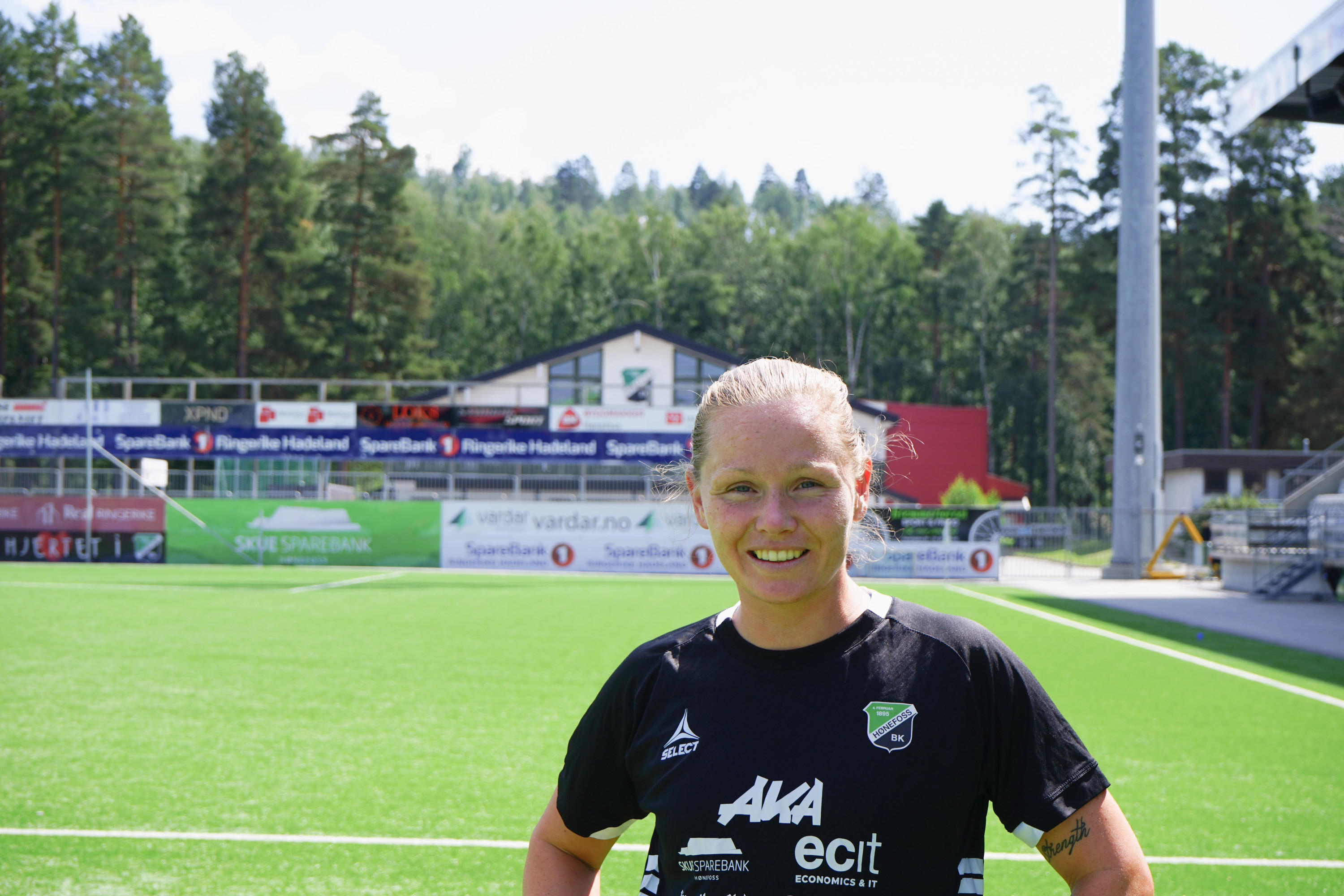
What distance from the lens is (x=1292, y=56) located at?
19.6 meters

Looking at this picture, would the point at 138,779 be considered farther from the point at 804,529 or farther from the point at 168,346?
the point at 168,346

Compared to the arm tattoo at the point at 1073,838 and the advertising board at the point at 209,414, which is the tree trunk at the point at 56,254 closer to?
the advertising board at the point at 209,414

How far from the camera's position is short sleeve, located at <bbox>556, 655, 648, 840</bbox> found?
7.75 feet

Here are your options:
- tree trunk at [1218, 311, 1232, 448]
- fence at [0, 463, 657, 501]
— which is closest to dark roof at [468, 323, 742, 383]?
fence at [0, 463, 657, 501]

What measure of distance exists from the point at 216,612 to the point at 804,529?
16947 millimetres

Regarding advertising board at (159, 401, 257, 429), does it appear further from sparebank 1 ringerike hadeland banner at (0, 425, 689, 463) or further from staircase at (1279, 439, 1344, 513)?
staircase at (1279, 439, 1344, 513)

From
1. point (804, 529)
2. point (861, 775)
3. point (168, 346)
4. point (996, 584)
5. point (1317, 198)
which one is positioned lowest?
point (996, 584)

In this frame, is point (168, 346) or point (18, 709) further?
point (168, 346)

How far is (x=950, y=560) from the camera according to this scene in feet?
96.7

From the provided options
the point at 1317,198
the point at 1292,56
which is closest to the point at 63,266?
the point at 1292,56

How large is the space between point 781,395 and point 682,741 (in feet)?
2.32

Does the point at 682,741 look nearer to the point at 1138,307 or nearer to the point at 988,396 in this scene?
the point at 1138,307

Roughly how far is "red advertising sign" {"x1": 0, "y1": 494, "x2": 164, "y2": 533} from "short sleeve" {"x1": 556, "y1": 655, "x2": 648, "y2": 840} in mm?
31770

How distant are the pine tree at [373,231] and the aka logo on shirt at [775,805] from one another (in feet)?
189
